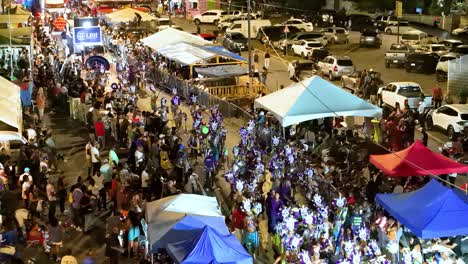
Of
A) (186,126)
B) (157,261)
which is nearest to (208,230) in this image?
(157,261)

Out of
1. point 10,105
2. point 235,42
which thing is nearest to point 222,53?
point 235,42

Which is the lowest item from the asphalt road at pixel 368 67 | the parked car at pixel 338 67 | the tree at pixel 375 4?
the asphalt road at pixel 368 67

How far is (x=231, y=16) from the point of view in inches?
2350

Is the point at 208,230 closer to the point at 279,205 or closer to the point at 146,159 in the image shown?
the point at 279,205

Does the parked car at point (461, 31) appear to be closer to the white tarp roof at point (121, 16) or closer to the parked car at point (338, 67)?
the parked car at point (338, 67)

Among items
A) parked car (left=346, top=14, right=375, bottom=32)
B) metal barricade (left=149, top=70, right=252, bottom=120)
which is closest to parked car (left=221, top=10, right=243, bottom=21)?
parked car (left=346, top=14, right=375, bottom=32)

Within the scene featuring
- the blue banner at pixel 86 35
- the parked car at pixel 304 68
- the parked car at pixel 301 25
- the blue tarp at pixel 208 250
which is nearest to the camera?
the blue tarp at pixel 208 250

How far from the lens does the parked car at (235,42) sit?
42.9 metres

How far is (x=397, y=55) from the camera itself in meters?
38.4

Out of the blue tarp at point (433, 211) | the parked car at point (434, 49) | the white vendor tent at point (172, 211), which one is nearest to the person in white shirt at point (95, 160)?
the white vendor tent at point (172, 211)

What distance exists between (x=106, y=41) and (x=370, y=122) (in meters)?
24.7

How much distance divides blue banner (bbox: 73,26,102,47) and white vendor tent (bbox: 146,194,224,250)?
1959cm

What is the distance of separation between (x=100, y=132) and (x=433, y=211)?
1164cm

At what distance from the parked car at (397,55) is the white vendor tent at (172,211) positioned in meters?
26.3
